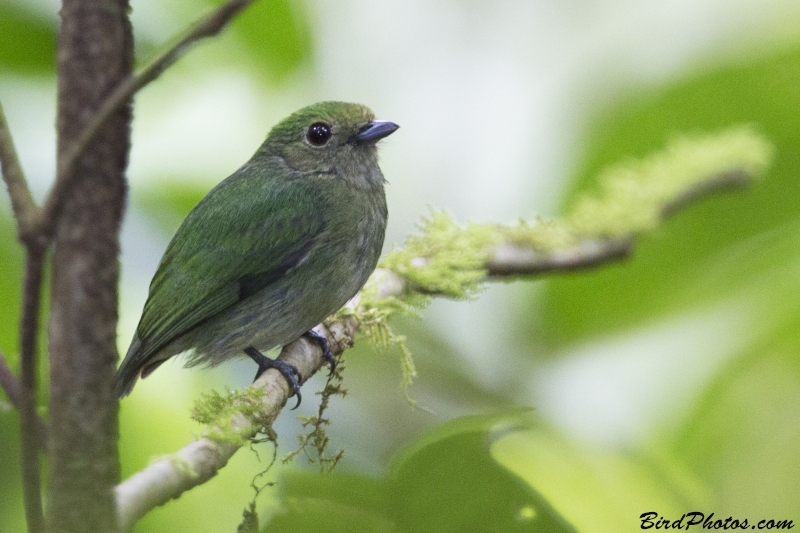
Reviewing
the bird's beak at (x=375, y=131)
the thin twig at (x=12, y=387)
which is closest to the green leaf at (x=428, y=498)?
the thin twig at (x=12, y=387)

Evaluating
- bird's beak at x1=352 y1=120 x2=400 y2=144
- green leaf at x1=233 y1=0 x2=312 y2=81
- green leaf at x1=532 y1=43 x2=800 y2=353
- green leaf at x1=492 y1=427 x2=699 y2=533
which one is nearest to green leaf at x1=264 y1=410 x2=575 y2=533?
green leaf at x1=492 y1=427 x2=699 y2=533

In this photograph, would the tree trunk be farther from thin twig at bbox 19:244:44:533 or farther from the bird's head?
the bird's head

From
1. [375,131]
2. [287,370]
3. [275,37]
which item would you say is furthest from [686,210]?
[287,370]

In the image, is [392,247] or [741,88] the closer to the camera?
[392,247]

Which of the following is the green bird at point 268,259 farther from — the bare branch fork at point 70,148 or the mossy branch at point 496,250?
the bare branch fork at point 70,148

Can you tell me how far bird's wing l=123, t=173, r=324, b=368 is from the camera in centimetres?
202

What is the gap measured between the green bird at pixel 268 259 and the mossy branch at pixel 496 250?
0.43 ft

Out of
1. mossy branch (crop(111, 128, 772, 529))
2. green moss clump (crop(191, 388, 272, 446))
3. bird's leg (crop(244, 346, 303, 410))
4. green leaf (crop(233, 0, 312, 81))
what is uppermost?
green leaf (crop(233, 0, 312, 81))

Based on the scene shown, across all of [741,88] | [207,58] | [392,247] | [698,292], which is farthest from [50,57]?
[741,88]

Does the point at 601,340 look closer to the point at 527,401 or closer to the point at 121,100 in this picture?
the point at 527,401

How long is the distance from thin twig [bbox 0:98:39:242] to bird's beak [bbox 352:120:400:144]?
5.52 feet

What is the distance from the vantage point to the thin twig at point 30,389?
2.02 feet

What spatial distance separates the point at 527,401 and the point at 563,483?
1070 mm

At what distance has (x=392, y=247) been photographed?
2539mm
